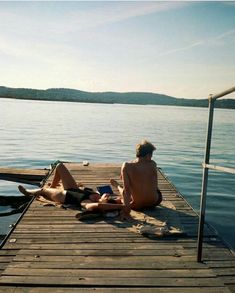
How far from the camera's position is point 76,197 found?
7.98 meters

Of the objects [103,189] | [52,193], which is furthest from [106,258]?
[103,189]

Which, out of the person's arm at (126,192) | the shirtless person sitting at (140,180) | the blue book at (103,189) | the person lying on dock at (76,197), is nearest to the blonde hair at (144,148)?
the shirtless person sitting at (140,180)

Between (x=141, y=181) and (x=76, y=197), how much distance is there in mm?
1483

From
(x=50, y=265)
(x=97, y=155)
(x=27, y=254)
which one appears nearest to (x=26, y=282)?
(x=50, y=265)

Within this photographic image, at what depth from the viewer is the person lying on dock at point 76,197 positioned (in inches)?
283

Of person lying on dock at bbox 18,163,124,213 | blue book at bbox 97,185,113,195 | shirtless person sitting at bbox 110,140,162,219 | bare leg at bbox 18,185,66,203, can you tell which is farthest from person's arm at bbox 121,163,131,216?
blue book at bbox 97,185,113,195

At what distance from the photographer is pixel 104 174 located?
1231cm

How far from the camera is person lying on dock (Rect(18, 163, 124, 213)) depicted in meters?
7.20

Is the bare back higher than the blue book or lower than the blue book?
higher

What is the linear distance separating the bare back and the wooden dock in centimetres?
31

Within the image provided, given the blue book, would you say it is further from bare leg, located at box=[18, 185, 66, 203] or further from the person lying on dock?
bare leg, located at box=[18, 185, 66, 203]

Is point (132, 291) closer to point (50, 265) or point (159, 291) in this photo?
point (159, 291)

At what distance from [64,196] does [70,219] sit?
3.67ft

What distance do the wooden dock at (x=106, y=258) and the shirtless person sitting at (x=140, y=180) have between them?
0.33 m
